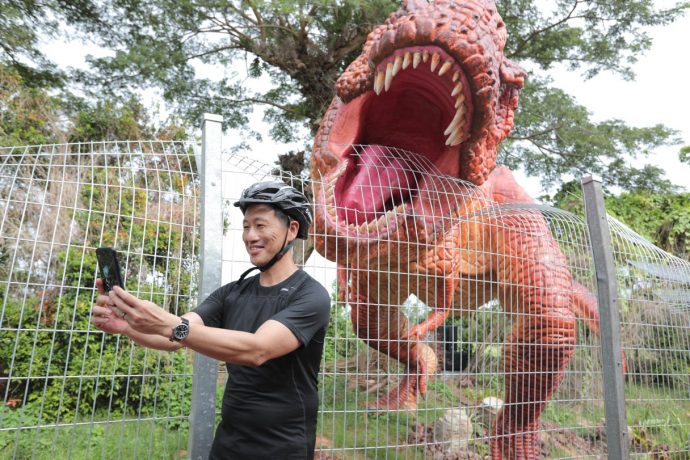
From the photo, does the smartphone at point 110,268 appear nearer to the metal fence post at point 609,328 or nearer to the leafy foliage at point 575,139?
the metal fence post at point 609,328

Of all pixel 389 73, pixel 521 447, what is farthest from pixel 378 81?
pixel 521 447

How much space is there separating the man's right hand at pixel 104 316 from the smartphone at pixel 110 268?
5 cm

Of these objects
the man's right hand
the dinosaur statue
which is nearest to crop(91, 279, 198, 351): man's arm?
the man's right hand

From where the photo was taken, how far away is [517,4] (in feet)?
24.9

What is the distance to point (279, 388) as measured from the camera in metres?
1.32

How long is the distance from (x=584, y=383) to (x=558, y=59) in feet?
20.8

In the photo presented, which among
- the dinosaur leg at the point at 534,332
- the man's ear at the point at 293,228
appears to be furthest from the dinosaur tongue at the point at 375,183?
the man's ear at the point at 293,228

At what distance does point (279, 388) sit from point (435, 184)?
1.59 meters

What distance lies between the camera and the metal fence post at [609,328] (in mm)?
2326

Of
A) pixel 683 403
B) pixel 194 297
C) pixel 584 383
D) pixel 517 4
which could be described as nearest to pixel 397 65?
pixel 194 297

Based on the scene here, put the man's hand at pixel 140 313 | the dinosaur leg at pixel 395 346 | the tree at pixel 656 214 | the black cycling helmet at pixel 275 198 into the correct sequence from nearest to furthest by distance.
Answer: the man's hand at pixel 140 313 < the black cycling helmet at pixel 275 198 < the dinosaur leg at pixel 395 346 < the tree at pixel 656 214

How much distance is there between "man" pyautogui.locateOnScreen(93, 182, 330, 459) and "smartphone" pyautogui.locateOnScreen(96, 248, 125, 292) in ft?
0.16

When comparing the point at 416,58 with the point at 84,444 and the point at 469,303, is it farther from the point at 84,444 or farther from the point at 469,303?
the point at 84,444

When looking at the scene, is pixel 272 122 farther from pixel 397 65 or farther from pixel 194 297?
pixel 194 297
